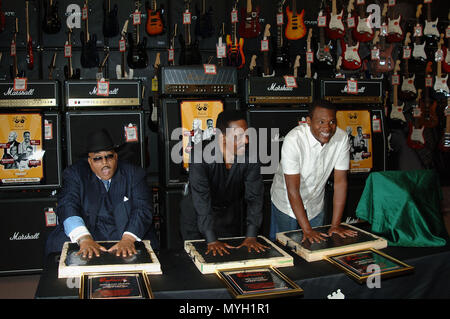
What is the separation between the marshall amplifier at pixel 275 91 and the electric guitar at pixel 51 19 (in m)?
2.99

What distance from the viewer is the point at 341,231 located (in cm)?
223

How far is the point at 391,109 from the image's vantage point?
6.05m

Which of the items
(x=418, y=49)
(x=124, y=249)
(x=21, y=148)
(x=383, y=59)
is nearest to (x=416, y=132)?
(x=383, y=59)

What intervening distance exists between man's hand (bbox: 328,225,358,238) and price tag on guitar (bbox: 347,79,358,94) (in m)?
2.20

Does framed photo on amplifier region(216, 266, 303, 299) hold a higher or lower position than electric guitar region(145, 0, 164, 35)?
lower

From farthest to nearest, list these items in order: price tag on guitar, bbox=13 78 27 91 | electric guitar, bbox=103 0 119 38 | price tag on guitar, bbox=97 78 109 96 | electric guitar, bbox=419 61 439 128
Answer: electric guitar, bbox=419 61 439 128 < electric guitar, bbox=103 0 119 38 < price tag on guitar, bbox=97 78 109 96 < price tag on guitar, bbox=13 78 27 91

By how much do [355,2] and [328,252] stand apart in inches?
204

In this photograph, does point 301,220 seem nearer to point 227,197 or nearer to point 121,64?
point 227,197

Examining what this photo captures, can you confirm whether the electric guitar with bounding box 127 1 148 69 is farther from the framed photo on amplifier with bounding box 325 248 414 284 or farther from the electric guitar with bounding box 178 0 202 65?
the framed photo on amplifier with bounding box 325 248 414 284

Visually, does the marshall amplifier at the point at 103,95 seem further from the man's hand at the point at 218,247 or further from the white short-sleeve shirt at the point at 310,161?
the man's hand at the point at 218,247

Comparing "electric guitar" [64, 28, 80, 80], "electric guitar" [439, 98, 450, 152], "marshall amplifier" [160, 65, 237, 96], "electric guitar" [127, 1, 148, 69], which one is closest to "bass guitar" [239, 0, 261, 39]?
"electric guitar" [127, 1, 148, 69]

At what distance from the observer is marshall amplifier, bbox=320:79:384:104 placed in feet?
13.4
